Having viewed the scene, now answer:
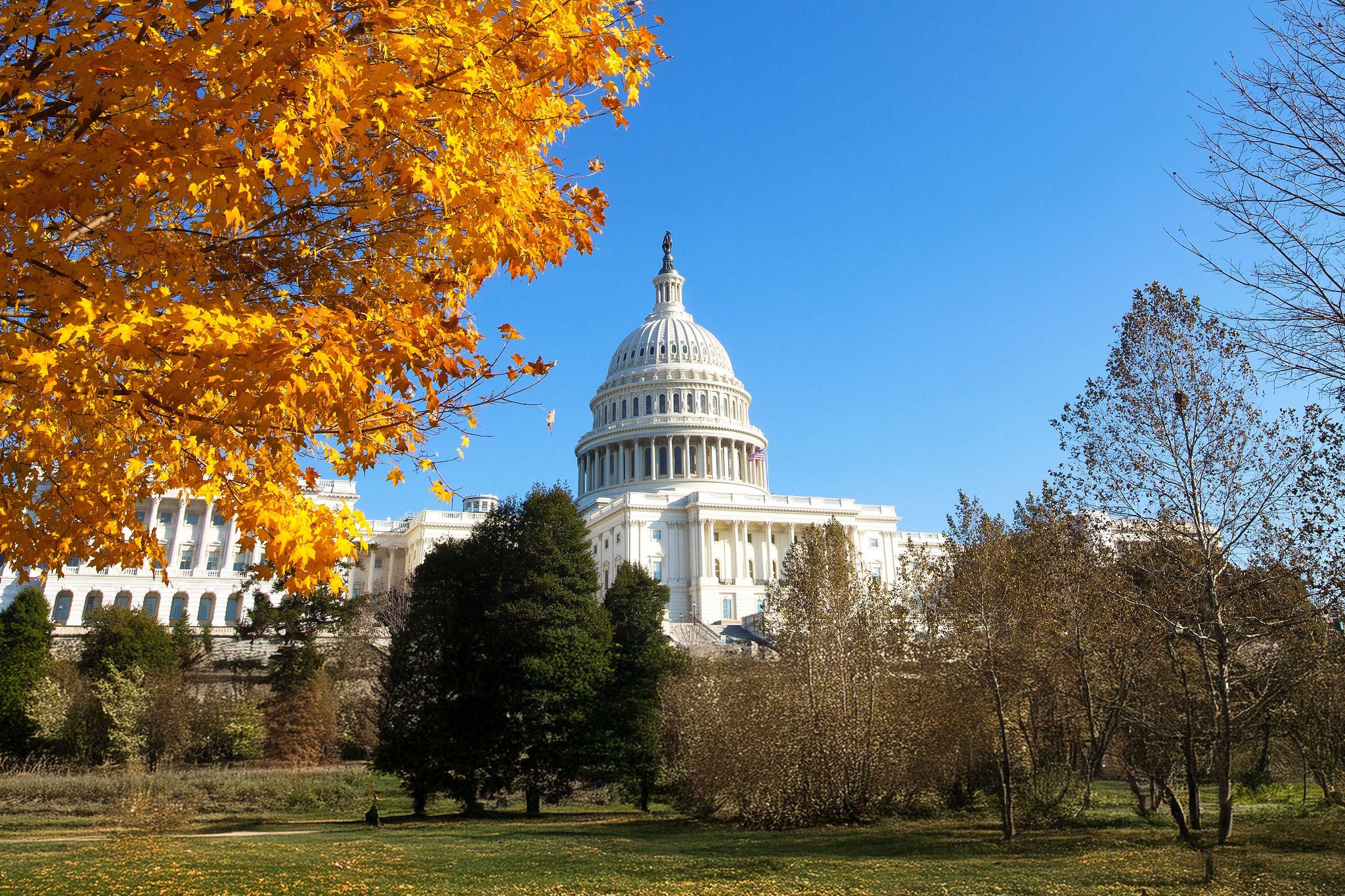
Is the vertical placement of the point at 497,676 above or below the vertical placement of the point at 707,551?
below

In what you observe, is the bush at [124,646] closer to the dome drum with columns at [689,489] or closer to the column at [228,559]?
the dome drum with columns at [689,489]

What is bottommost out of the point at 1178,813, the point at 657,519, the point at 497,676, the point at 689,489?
the point at 1178,813

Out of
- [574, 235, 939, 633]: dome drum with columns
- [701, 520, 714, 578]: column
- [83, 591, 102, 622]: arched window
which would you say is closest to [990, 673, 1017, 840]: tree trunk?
[574, 235, 939, 633]: dome drum with columns

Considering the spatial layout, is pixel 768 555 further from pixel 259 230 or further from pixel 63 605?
pixel 259 230

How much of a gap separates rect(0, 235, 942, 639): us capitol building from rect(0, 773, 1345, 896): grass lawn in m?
43.8

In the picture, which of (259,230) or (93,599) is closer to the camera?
(259,230)

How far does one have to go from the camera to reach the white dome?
116m

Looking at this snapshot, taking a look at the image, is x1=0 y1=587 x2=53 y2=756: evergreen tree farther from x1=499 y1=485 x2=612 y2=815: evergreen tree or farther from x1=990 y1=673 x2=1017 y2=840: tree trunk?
x1=990 y1=673 x2=1017 y2=840: tree trunk

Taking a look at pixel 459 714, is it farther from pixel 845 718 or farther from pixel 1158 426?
pixel 1158 426

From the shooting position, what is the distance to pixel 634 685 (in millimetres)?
33188

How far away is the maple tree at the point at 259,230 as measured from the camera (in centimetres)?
508

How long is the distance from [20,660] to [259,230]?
4385cm

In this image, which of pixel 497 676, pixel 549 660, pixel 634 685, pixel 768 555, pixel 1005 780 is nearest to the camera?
pixel 1005 780

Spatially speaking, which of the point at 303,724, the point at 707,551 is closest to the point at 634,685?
the point at 303,724
